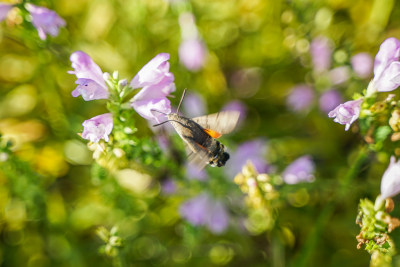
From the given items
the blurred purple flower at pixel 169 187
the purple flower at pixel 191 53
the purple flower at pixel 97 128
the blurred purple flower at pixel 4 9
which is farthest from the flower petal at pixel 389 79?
the blurred purple flower at pixel 4 9

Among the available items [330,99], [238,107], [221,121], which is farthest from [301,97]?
[221,121]

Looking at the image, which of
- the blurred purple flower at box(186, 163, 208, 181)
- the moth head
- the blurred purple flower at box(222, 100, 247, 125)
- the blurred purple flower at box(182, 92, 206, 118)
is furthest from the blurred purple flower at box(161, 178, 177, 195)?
the moth head

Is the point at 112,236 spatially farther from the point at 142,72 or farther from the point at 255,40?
the point at 255,40

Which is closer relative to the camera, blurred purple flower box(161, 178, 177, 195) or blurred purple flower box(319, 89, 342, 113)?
blurred purple flower box(161, 178, 177, 195)

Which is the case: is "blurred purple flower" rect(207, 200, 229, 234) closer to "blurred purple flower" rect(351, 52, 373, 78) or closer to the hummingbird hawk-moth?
the hummingbird hawk-moth

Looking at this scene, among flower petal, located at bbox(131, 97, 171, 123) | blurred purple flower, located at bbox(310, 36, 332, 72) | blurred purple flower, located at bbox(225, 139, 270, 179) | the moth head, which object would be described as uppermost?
blurred purple flower, located at bbox(310, 36, 332, 72)

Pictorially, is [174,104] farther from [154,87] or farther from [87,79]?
[87,79]

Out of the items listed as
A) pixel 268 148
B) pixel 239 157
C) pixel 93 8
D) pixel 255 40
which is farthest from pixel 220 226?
pixel 93 8
